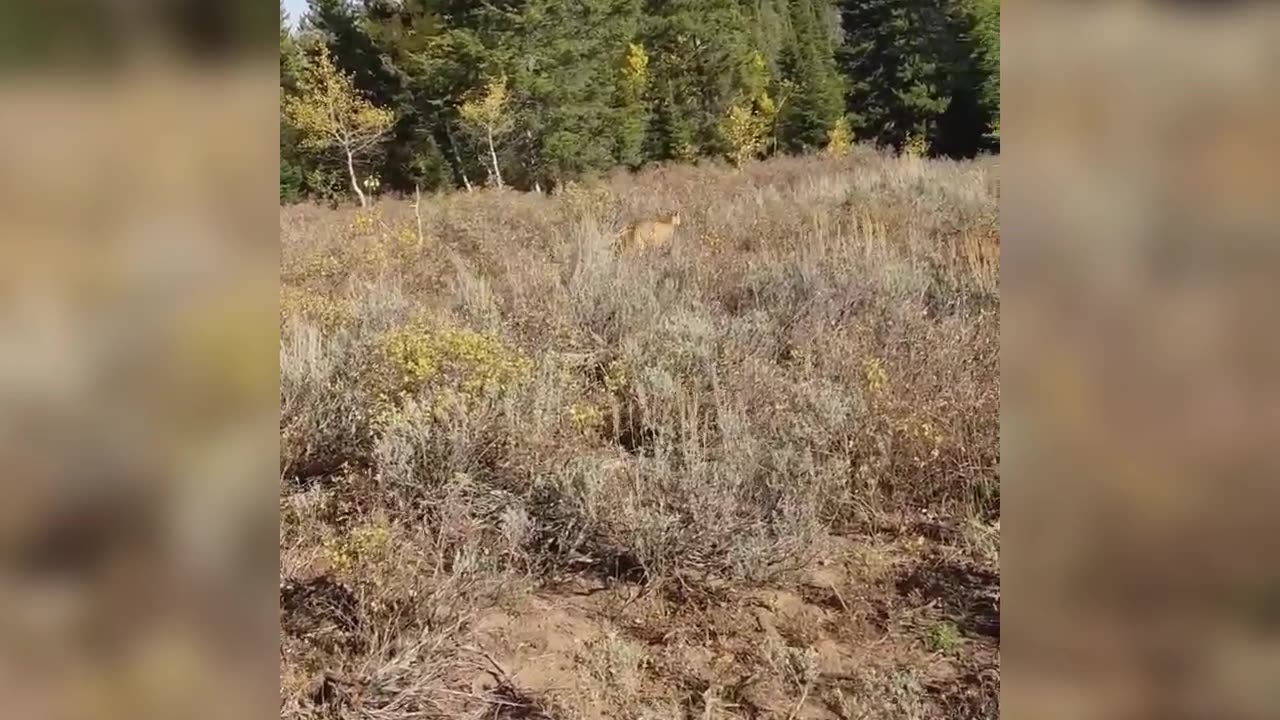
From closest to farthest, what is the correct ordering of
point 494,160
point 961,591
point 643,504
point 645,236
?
point 961,591, point 643,504, point 645,236, point 494,160

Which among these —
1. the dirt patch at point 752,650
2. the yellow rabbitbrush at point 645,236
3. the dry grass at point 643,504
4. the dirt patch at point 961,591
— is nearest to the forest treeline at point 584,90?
the yellow rabbitbrush at point 645,236

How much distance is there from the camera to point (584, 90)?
23.9m

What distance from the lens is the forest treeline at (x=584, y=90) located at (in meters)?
21.7

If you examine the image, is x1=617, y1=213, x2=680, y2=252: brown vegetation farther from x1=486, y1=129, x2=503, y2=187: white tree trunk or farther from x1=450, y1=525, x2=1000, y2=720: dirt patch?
x1=486, y1=129, x2=503, y2=187: white tree trunk

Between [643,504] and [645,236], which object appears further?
[645,236]

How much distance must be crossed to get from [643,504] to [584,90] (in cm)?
2243

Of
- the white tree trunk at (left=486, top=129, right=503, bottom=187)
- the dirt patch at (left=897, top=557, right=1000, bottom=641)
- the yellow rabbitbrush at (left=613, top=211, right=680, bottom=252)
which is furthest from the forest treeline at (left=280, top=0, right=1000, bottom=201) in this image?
the dirt patch at (left=897, top=557, right=1000, bottom=641)

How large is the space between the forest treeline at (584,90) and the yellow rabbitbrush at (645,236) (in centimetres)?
1048

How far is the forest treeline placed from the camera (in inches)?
854

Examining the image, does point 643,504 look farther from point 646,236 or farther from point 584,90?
point 584,90

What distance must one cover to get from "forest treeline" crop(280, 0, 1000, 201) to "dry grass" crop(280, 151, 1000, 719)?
13961 mm

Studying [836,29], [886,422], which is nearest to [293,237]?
[886,422]

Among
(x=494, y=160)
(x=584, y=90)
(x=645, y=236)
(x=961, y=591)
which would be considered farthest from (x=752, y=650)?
(x=584, y=90)
